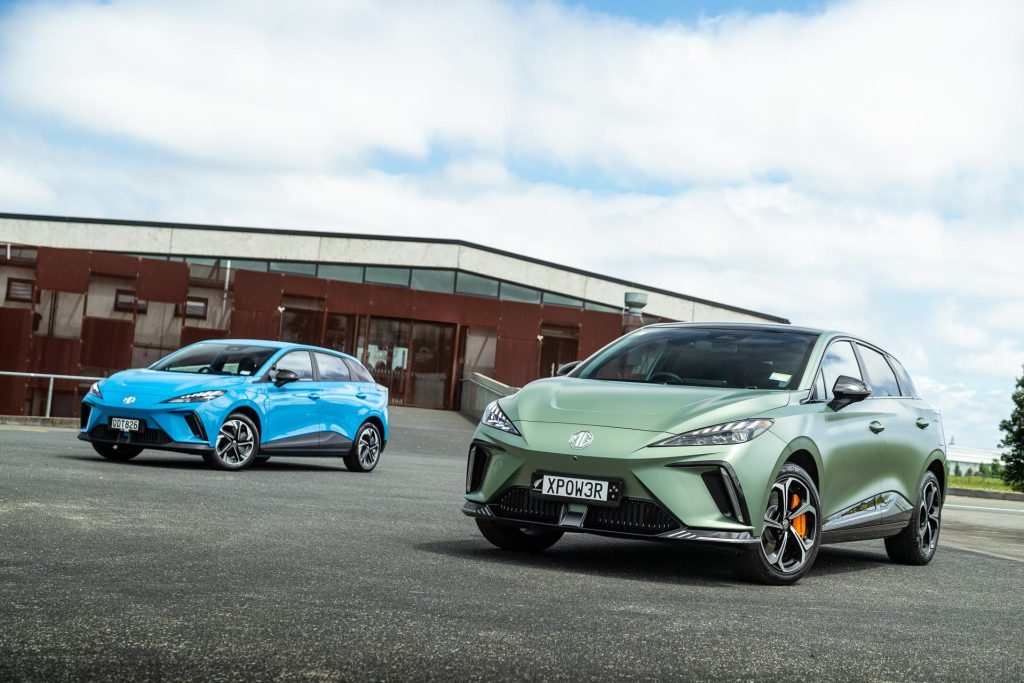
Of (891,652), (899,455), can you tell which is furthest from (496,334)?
(891,652)

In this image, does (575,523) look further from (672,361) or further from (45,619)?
(45,619)

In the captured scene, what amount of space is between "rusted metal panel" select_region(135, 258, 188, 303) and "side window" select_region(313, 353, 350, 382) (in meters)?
22.5

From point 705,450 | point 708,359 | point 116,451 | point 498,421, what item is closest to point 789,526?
point 705,450

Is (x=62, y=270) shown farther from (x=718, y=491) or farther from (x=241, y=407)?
(x=718, y=491)

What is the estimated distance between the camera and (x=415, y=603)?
17.5 feet

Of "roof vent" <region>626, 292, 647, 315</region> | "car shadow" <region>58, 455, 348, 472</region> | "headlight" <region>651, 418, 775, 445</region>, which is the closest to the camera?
"headlight" <region>651, 418, 775, 445</region>

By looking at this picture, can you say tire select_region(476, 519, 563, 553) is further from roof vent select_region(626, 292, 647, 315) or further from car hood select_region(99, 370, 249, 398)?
roof vent select_region(626, 292, 647, 315)

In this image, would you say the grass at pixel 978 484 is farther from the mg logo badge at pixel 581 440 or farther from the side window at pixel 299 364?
the mg logo badge at pixel 581 440

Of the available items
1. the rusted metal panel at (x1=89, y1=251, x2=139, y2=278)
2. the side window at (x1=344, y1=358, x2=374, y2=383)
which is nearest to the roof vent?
the side window at (x1=344, y1=358, x2=374, y2=383)

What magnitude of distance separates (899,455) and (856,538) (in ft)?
2.83

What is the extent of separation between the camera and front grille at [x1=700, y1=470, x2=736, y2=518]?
6676mm

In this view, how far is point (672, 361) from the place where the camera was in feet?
26.3

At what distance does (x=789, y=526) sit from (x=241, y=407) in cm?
822

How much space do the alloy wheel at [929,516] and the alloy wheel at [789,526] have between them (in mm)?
2309
